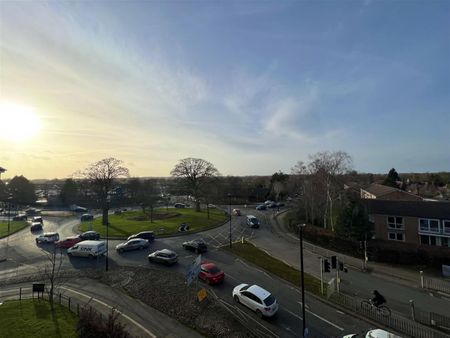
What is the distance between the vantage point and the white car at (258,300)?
19.5 m

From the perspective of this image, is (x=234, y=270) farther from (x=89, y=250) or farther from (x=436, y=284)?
(x=436, y=284)

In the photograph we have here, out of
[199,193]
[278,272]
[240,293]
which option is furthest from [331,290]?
[199,193]

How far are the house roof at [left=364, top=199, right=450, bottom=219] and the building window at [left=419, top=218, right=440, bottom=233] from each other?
722 mm

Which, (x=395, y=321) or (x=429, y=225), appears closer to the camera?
(x=395, y=321)

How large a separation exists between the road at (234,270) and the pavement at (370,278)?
515cm

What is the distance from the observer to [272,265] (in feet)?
101

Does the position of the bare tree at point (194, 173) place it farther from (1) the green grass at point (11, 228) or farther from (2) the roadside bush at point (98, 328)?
(2) the roadside bush at point (98, 328)

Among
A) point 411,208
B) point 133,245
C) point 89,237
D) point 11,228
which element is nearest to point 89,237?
point 89,237

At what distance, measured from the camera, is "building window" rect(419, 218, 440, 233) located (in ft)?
127

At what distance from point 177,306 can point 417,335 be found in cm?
1640

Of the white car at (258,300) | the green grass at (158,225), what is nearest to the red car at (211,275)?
the white car at (258,300)

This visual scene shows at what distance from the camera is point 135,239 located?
37188mm

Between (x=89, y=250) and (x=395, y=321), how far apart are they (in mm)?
31399

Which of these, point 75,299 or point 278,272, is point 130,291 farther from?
point 278,272
